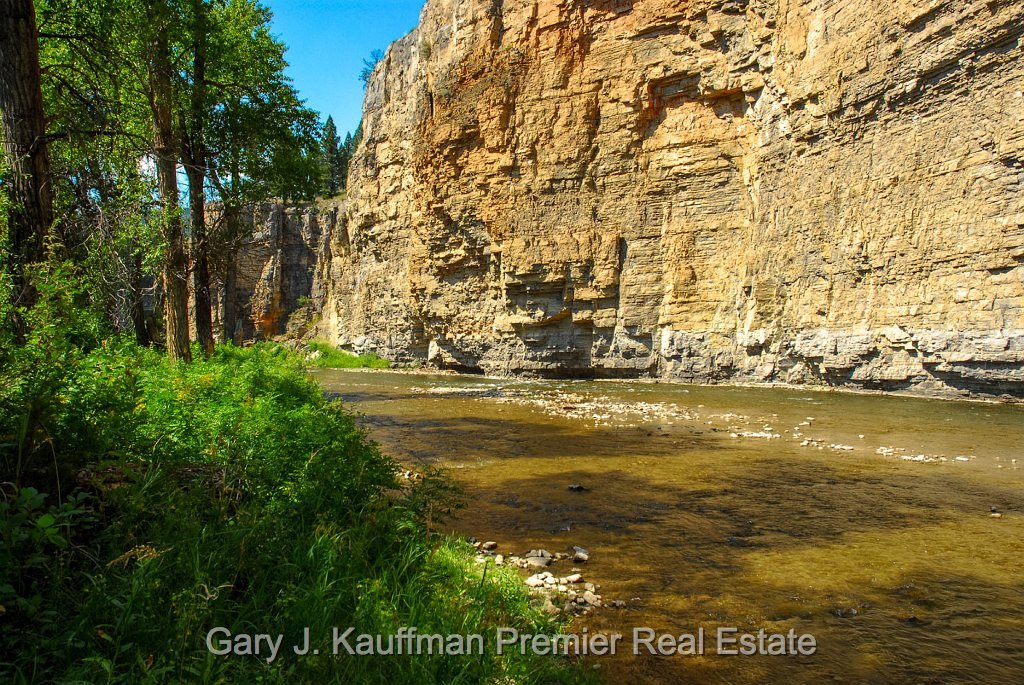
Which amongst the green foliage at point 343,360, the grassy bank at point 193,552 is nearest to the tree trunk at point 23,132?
the grassy bank at point 193,552

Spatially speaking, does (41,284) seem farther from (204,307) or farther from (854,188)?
(854,188)

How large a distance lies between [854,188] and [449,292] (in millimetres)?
24013

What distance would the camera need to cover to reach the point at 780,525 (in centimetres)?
685

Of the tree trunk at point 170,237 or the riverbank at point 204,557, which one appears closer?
the riverbank at point 204,557

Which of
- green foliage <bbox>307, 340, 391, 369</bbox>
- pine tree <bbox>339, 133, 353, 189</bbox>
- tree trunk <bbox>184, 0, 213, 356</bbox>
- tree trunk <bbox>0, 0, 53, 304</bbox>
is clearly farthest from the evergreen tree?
tree trunk <bbox>0, 0, 53, 304</bbox>

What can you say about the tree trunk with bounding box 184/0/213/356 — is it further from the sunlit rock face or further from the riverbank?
the sunlit rock face

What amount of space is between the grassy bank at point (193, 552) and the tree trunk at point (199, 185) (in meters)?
11.0

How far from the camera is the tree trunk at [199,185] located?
49.8ft

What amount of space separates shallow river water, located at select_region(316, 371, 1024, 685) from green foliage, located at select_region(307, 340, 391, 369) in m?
30.6

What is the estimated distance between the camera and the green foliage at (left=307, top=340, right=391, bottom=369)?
45125 mm

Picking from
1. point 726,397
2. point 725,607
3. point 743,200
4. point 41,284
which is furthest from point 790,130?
point 41,284

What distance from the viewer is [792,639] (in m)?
4.31

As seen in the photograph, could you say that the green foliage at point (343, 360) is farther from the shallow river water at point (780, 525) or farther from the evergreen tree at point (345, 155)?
the evergreen tree at point (345, 155)

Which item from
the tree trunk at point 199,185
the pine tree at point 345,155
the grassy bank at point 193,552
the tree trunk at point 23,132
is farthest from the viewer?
the pine tree at point 345,155
